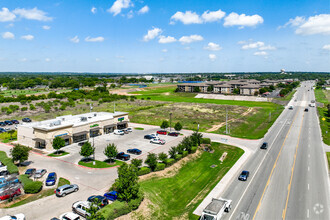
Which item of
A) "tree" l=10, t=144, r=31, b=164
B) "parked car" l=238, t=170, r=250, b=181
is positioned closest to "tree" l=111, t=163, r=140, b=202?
"parked car" l=238, t=170, r=250, b=181

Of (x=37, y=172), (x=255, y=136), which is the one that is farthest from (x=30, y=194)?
(x=255, y=136)

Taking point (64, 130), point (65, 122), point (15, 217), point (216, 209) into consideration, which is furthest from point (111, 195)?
point (65, 122)

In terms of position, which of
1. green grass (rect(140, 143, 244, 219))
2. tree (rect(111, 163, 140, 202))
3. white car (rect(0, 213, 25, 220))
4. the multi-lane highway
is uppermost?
tree (rect(111, 163, 140, 202))

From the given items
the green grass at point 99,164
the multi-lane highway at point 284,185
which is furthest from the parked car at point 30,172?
the multi-lane highway at point 284,185

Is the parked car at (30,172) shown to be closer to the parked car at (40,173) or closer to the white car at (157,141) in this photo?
the parked car at (40,173)

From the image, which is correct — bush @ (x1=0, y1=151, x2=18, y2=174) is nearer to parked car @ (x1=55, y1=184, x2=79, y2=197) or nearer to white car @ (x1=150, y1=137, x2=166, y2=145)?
parked car @ (x1=55, y1=184, x2=79, y2=197)

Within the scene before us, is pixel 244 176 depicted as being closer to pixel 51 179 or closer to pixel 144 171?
pixel 144 171
